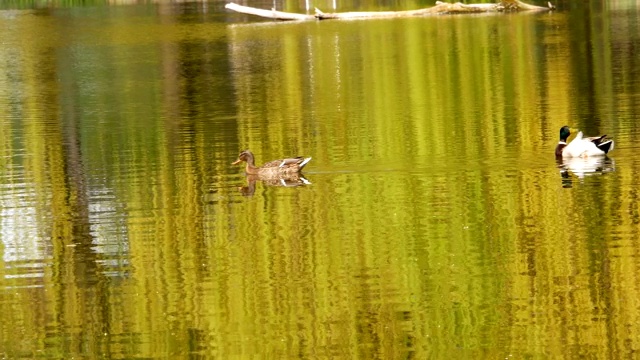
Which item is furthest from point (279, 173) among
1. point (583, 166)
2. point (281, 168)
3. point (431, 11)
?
point (431, 11)

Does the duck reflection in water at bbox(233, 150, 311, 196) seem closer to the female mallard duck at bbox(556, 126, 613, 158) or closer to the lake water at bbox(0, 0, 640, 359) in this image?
the lake water at bbox(0, 0, 640, 359)

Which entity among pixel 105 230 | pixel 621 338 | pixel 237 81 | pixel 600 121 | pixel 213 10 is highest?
pixel 213 10

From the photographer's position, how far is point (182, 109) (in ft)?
111

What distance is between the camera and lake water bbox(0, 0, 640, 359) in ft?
44.9

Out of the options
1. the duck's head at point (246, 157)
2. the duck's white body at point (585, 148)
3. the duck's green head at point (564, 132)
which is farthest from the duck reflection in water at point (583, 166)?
the duck's head at point (246, 157)

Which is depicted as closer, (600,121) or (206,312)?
(206,312)

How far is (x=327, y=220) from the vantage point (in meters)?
18.6

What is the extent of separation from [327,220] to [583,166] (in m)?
5.05

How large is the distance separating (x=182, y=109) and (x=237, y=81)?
7561 mm

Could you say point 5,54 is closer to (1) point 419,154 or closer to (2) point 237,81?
(2) point 237,81

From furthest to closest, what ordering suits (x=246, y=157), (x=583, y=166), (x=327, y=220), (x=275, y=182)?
(x=246, y=157) → (x=583, y=166) → (x=275, y=182) → (x=327, y=220)

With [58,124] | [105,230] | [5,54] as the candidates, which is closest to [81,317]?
[105,230]

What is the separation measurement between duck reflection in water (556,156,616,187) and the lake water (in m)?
0.08

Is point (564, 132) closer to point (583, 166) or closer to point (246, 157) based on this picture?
point (583, 166)
